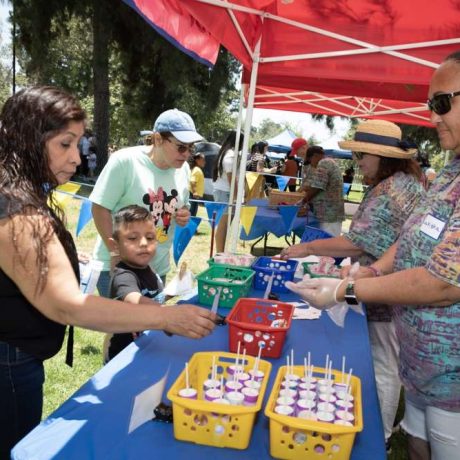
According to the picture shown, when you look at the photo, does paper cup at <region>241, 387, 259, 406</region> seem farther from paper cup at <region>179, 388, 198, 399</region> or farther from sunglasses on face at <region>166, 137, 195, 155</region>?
sunglasses on face at <region>166, 137, 195, 155</region>

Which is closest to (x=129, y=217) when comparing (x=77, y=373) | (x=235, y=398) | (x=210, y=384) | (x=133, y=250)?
A: (x=133, y=250)

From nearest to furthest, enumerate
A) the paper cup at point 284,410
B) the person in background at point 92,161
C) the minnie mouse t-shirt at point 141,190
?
the paper cup at point 284,410 < the minnie mouse t-shirt at point 141,190 < the person in background at point 92,161

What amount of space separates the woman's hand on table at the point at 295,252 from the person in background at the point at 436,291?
1345mm

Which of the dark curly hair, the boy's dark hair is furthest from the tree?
the dark curly hair

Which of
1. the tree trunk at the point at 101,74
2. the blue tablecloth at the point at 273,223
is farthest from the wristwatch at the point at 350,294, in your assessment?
the tree trunk at the point at 101,74

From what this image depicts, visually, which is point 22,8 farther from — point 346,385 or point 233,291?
point 346,385

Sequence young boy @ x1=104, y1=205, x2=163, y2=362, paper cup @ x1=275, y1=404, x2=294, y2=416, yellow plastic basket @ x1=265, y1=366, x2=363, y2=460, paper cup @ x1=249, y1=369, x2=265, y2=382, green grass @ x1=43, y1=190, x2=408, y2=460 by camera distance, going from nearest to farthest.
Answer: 1. yellow plastic basket @ x1=265, y1=366, x2=363, y2=460
2. paper cup @ x1=275, y1=404, x2=294, y2=416
3. paper cup @ x1=249, y1=369, x2=265, y2=382
4. young boy @ x1=104, y1=205, x2=163, y2=362
5. green grass @ x1=43, y1=190, x2=408, y2=460

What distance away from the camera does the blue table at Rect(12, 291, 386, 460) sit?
46.4 inches

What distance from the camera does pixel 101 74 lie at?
1545 centimetres

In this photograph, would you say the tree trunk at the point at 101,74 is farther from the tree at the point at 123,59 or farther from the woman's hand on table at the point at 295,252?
the woman's hand on table at the point at 295,252

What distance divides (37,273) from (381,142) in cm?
224

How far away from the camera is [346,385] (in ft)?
4.62

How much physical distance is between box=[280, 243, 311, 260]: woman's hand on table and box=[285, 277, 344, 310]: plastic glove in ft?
3.88

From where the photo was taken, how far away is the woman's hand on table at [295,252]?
3117 mm
